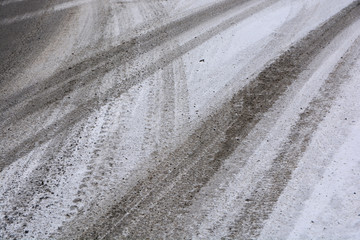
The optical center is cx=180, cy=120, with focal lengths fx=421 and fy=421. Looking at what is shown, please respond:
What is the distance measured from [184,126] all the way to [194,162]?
0.58 m

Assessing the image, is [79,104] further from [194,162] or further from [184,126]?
[194,162]

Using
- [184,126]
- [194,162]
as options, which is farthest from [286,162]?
[184,126]

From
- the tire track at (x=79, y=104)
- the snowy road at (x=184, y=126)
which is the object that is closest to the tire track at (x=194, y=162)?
the snowy road at (x=184, y=126)

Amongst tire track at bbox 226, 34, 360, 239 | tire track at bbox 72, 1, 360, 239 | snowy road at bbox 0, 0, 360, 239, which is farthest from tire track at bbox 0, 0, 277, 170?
tire track at bbox 226, 34, 360, 239

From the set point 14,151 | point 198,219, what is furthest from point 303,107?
point 14,151

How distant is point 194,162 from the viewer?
12.8ft

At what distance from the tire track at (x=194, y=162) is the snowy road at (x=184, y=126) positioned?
1 cm

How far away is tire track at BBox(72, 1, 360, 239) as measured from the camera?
330 centimetres

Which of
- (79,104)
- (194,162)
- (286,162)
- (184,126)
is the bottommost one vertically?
(286,162)

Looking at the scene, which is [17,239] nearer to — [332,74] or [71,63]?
[71,63]

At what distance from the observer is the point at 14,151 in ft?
13.6

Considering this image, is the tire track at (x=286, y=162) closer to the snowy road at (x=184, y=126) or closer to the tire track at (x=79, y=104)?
the snowy road at (x=184, y=126)

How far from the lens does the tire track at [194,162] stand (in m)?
3.30

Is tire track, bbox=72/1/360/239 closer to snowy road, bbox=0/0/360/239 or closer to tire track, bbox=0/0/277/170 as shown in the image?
snowy road, bbox=0/0/360/239
